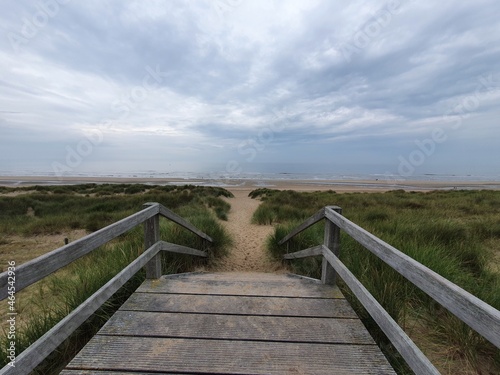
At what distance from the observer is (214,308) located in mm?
2367

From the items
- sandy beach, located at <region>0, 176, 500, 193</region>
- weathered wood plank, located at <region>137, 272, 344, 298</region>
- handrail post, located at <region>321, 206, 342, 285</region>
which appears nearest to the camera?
weathered wood plank, located at <region>137, 272, 344, 298</region>

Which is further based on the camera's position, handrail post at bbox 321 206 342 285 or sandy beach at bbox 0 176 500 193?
sandy beach at bbox 0 176 500 193

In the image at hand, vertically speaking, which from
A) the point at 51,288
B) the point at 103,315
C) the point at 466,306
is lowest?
the point at 51,288

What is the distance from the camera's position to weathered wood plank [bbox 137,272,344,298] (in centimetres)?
268

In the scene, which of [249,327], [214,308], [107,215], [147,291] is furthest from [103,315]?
[107,215]

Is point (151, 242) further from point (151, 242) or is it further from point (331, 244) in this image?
point (331, 244)

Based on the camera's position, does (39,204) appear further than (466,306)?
Yes

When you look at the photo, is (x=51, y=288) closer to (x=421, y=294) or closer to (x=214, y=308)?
(x=214, y=308)

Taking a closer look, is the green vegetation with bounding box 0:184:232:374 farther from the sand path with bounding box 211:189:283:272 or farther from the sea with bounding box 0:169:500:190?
the sea with bounding box 0:169:500:190

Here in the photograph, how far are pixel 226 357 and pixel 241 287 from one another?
3.53 ft

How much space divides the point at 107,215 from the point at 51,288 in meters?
6.64

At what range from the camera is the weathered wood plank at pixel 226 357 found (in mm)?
1655

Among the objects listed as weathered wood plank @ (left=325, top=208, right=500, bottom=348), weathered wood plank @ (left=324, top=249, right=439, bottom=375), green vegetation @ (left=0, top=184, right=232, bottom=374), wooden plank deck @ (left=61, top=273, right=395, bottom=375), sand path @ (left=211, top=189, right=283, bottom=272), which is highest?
weathered wood plank @ (left=325, top=208, right=500, bottom=348)

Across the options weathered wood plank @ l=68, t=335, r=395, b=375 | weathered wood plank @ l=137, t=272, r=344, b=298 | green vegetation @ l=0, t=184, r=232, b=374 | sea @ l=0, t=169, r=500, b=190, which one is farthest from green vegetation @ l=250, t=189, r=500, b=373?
sea @ l=0, t=169, r=500, b=190
